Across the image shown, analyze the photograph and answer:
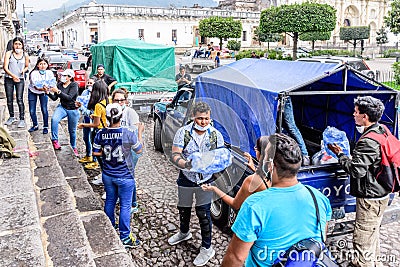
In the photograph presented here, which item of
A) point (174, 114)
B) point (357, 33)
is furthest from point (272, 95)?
point (357, 33)

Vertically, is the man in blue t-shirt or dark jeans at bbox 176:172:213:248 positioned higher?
the man in blue t-shirt

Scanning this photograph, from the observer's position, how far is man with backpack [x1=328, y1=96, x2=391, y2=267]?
11.5ft

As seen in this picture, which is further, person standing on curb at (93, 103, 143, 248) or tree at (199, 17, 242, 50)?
tree at (199, 17, 242, 50)

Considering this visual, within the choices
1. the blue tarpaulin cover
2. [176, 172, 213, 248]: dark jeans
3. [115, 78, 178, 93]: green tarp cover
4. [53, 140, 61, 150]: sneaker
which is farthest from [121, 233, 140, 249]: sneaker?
[115, 78, 178, 93]: green tarp cover

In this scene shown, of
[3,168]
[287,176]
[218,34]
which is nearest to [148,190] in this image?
[3,168]

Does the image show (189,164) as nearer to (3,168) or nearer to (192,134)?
(192,134)

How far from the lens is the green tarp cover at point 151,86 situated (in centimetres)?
1219

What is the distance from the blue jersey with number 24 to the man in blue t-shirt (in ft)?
6.87

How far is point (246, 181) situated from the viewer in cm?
311

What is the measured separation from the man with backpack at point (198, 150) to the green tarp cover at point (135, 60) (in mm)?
10070

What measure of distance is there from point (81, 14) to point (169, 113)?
146 feet

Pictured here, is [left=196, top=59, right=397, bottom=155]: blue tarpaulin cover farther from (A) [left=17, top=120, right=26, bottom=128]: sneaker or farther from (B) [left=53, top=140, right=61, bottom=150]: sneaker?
(A) [left=17, top=120, right=26, bottom=128]: sneaker

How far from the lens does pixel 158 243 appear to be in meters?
4.53

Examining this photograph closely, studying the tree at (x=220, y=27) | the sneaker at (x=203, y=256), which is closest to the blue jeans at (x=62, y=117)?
the sneaker at (x=203, y=256)
